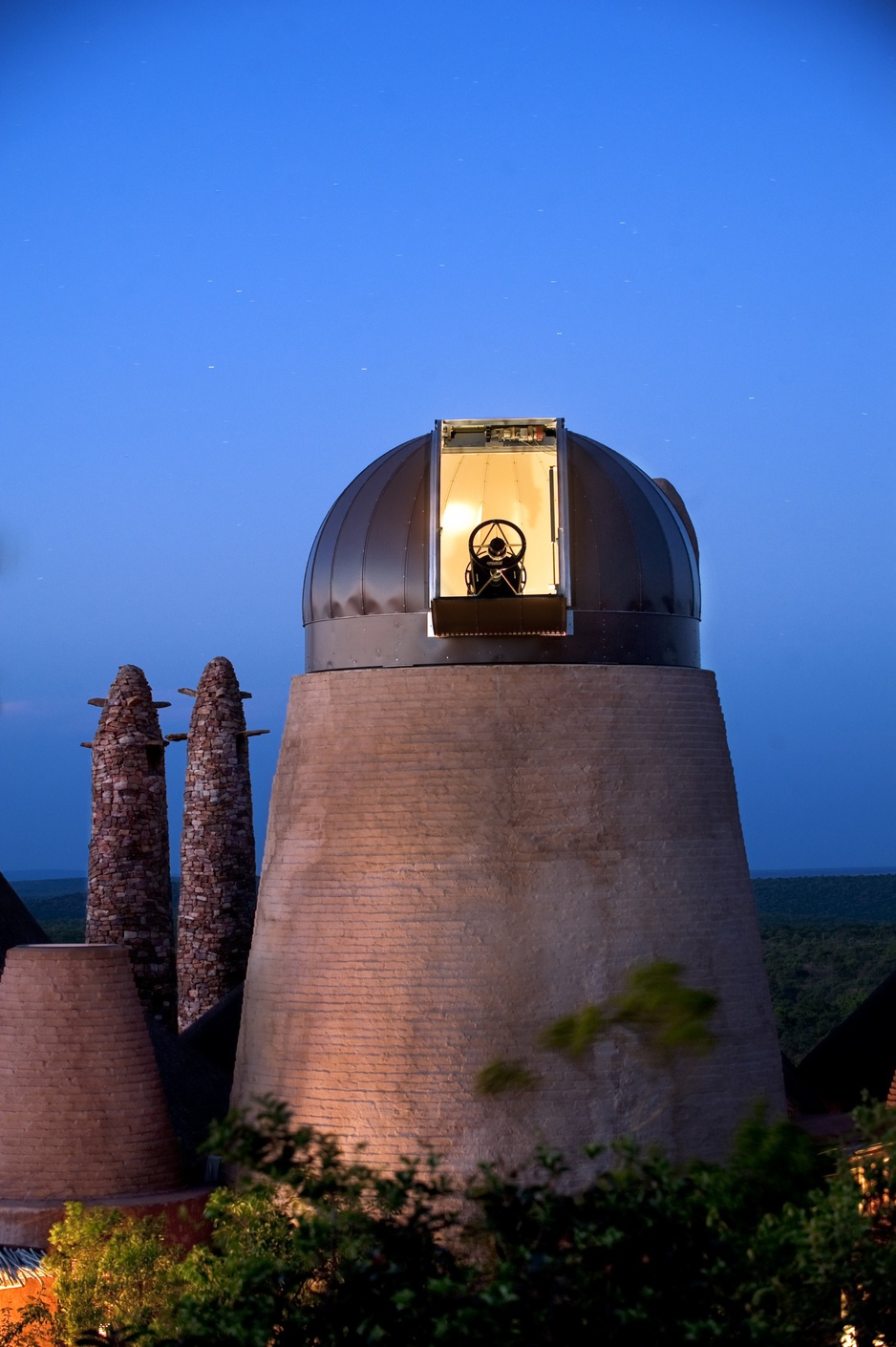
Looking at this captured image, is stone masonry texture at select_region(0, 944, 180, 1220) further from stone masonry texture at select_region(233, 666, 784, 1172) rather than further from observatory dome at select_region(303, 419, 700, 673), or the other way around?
Result: observatory dome at select_region(303, 419, 700, 673)

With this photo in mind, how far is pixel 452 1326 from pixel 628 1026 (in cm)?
420

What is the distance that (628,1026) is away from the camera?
12.5 m

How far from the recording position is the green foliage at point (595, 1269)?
28.0 ft

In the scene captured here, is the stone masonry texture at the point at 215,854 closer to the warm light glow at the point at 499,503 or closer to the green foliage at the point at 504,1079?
the warm light glow at the point at 499,503

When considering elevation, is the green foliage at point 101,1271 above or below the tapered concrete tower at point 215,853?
below

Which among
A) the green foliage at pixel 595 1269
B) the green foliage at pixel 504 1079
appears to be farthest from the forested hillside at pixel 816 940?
the green foliage at pixel 595 1269

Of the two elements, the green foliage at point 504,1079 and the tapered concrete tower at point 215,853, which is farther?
the tapered concrete tower at point 215,853

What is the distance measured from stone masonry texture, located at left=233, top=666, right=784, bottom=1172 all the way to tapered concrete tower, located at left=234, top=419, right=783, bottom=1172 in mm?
18

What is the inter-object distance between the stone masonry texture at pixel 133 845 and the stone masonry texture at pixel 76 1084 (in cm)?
650

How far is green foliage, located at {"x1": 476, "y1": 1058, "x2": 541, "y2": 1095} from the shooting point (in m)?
12.2

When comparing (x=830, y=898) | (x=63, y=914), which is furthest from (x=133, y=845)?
(x=830, y=898)

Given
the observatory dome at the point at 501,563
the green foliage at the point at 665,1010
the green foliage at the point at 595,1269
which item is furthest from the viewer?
the observatory dome at the point at 501,563

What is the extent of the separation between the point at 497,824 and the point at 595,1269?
4.16 meters

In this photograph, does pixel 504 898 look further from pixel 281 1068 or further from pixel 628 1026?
pixel 281 1068
